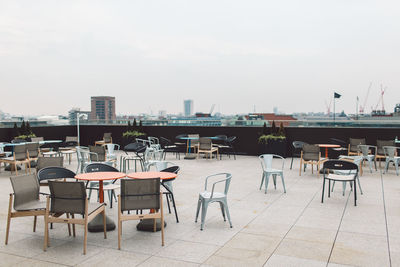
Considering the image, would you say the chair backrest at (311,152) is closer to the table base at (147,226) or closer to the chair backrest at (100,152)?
the chair backrest at (100,152)

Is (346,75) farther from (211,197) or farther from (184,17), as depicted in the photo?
(211,197)

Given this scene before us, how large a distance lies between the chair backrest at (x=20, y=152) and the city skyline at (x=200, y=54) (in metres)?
6.93

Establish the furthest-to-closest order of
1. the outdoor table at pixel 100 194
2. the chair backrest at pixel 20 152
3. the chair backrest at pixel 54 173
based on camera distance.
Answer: the chair backrest at pixel 20 152 → the chair backrest at pixel 54 173 → the outdoor table at pixel 100 194

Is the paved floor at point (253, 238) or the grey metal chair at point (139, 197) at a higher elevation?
the grey metal chair at point (139, 197)

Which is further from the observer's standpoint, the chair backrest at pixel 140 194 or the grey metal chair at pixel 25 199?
the grey metal chair at pixel 25 199

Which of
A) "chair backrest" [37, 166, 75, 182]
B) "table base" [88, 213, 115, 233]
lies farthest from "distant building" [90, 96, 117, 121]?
"table base" [88, 213, 115, 233]

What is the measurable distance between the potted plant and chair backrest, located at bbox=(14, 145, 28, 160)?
7999mm

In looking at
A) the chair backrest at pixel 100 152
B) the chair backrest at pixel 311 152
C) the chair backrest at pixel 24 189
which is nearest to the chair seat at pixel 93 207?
the chair backrest at pixel 24 189

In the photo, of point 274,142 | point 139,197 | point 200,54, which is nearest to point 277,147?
point 274,142

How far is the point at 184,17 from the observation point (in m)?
21.7

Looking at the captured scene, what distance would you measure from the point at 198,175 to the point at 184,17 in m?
14.2

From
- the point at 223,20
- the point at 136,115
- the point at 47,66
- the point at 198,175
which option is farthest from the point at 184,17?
the point at 198,175

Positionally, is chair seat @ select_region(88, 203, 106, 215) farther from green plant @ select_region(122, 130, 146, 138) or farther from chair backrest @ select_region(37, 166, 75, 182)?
green plant @ select_region(122, 130, 146, 138)

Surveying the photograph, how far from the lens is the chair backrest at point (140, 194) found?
14.7 ft
